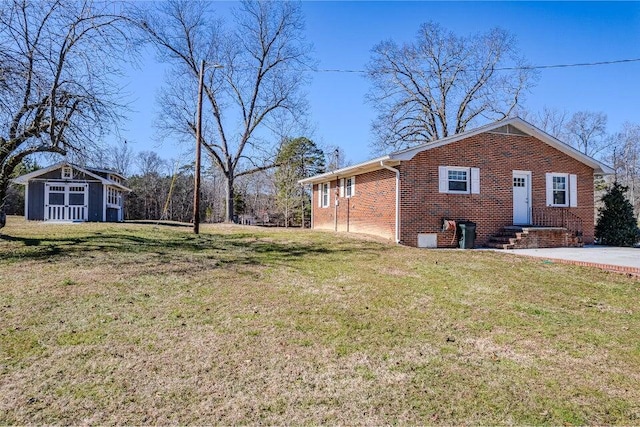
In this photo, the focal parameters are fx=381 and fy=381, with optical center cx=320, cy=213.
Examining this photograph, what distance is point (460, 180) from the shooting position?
12570 millimetres

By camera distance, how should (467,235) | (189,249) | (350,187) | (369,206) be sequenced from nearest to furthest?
1. (189,249)
2. (467,235)
3. (369,206)
4. (350,187)

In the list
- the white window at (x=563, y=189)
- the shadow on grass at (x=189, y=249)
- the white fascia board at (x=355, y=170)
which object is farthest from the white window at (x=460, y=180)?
the shadow on grass at (x=189, y=249)

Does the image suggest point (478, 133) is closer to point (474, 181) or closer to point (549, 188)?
point (474, 181)

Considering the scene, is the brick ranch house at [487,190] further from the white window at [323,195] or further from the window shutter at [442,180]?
the white window at [323,195]

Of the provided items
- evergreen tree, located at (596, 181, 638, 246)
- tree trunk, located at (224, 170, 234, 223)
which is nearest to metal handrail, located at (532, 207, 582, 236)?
evergreen tree, located at (596, 181, 638, 246)

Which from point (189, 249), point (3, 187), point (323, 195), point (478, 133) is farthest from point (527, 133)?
point (3, 187)

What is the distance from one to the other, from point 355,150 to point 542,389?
38204mm

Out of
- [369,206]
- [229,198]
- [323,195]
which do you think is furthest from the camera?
[229,198]

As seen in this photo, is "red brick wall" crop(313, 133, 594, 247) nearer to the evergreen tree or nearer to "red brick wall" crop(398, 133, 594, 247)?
"red brick wall" crop(398, 133, 594, 247)

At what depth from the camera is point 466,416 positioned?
2.62 meters

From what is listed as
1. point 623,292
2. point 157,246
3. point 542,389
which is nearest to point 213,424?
point 542,389

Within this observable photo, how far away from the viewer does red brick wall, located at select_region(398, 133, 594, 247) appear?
39.2ft

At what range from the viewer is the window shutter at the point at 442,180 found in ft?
40.2

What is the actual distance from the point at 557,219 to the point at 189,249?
12.4 m
